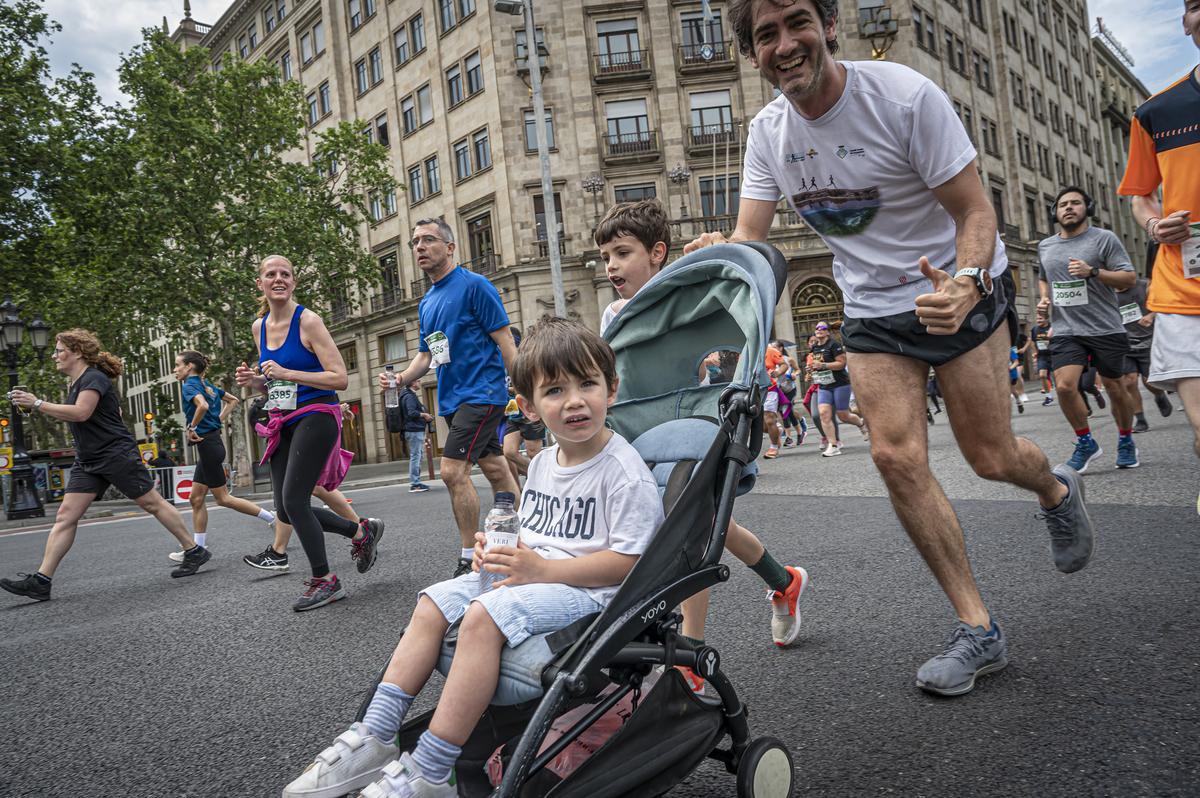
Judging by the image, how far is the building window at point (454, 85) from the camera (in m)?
31.9

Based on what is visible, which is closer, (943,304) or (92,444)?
(943,304)

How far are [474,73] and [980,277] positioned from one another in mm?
31675

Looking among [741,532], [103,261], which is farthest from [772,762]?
[103,261]

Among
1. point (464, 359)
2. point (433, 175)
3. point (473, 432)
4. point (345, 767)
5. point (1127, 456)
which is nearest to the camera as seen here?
point (345, 767)

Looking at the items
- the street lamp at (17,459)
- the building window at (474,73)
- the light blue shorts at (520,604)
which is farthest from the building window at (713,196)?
the light blue shorts at (520,604)

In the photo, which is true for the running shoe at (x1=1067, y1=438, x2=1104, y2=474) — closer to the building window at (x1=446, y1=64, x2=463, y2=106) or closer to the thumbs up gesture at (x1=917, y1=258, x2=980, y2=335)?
the thumbs up gesture at (x1=917, y1=258, x2=980, y2=335)

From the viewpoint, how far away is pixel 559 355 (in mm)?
2127

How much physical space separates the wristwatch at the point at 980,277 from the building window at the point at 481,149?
97.8 ft

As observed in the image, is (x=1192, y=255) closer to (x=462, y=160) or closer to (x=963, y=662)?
(x=963, y=662)

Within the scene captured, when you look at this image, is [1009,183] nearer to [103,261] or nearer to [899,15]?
[899,15]

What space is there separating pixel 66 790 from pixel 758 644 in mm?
2300

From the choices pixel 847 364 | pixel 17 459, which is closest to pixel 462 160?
pixel 17 459

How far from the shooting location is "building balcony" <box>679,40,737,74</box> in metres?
29.8

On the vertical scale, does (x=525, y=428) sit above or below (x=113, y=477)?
below
